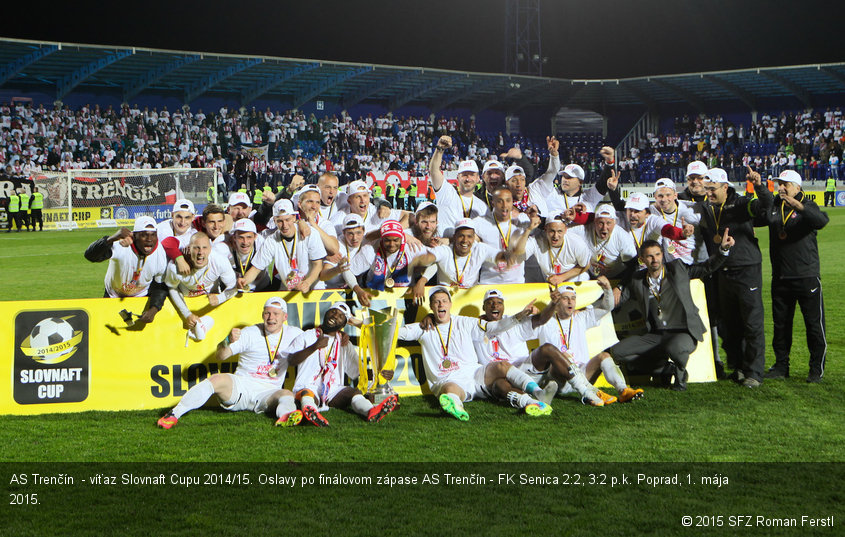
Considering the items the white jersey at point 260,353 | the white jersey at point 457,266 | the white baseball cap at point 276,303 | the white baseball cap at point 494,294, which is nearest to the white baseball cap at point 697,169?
the white jersey at point 457,266

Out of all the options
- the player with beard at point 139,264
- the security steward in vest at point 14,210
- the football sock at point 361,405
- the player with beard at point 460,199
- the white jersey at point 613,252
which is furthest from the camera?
the security steward in vest at point 14,210

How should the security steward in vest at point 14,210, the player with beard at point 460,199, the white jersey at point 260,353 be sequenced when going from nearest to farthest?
the white jersey at point 260,353 → the player with beard at point 460,199 → the security steward in vest at point 14,210

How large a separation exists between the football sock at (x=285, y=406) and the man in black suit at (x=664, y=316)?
3185mm

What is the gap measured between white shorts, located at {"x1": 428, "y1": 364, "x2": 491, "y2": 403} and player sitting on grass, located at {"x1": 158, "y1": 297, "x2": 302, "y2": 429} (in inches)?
52.1

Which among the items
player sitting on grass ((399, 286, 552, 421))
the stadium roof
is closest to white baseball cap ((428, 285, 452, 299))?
player sitting on grass ((399, 286, 552, 421))

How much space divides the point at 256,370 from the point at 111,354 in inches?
58.2

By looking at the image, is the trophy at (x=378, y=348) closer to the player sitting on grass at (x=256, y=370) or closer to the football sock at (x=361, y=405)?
the football sock at (x=361, y=405)

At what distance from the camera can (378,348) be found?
755 centimetres

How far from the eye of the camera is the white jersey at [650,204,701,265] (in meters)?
8.49

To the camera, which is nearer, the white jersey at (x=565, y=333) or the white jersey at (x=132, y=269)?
the white jersey at (x=132, y=269)

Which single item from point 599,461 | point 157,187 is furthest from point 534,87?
point 599,461

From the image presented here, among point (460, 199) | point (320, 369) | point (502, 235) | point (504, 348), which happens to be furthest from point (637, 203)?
point (320, 369)

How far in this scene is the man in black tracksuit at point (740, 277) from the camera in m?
7.95

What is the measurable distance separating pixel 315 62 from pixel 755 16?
30894mm
